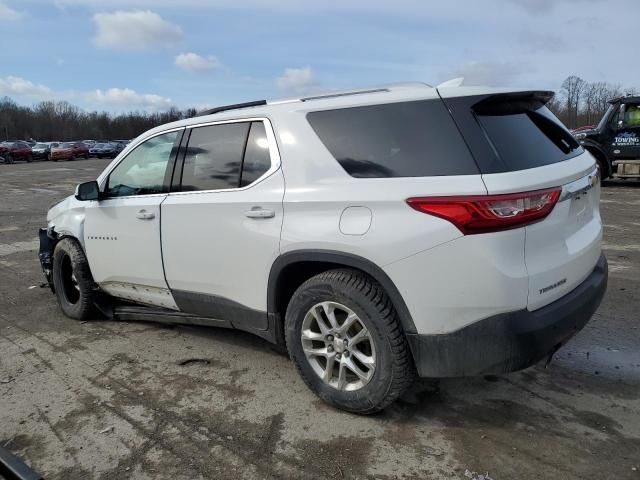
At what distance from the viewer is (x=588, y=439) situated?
2.86 metres

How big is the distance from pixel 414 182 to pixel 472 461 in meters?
Result: 1.44

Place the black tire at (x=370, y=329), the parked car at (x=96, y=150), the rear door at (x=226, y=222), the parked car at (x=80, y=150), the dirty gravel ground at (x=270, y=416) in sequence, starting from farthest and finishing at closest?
the parked car at (x=96, y=150)
the parked car at (x=80, y=150)
the rear door at (x=226, y=222)
the black tire at (x=370, y=329)
the dirty gravel ground at (x=270, y=416)

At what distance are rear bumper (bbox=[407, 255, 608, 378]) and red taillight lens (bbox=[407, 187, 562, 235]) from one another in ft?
1.46

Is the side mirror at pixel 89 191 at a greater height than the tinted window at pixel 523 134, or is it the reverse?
the tinted window at pixel 523 134

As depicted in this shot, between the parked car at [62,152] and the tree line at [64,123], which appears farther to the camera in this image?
the tree line at [64,123]

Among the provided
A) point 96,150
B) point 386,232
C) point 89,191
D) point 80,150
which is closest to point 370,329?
point 386,232

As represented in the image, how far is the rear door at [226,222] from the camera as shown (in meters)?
3.38

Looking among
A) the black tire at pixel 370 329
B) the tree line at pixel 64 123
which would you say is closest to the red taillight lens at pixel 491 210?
the black tire at pixel 370 329

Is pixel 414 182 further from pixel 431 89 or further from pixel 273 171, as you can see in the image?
pixel 273 171

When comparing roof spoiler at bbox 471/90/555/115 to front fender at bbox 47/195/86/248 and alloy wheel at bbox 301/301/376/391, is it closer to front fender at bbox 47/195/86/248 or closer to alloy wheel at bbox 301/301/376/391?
alloy wheel at bbox 301/301/376/391

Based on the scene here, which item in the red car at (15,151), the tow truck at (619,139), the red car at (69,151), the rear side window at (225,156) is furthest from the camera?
the red car at (69,151)

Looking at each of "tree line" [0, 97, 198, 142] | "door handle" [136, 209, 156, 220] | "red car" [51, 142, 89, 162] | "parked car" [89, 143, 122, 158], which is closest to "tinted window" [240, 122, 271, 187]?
"door handle" [136, 209, 156, 220]

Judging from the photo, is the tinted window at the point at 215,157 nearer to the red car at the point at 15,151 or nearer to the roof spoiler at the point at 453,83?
the roof spoiler at the point at 453,83

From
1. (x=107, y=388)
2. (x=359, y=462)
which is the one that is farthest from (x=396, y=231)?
(x=107, y=388)
